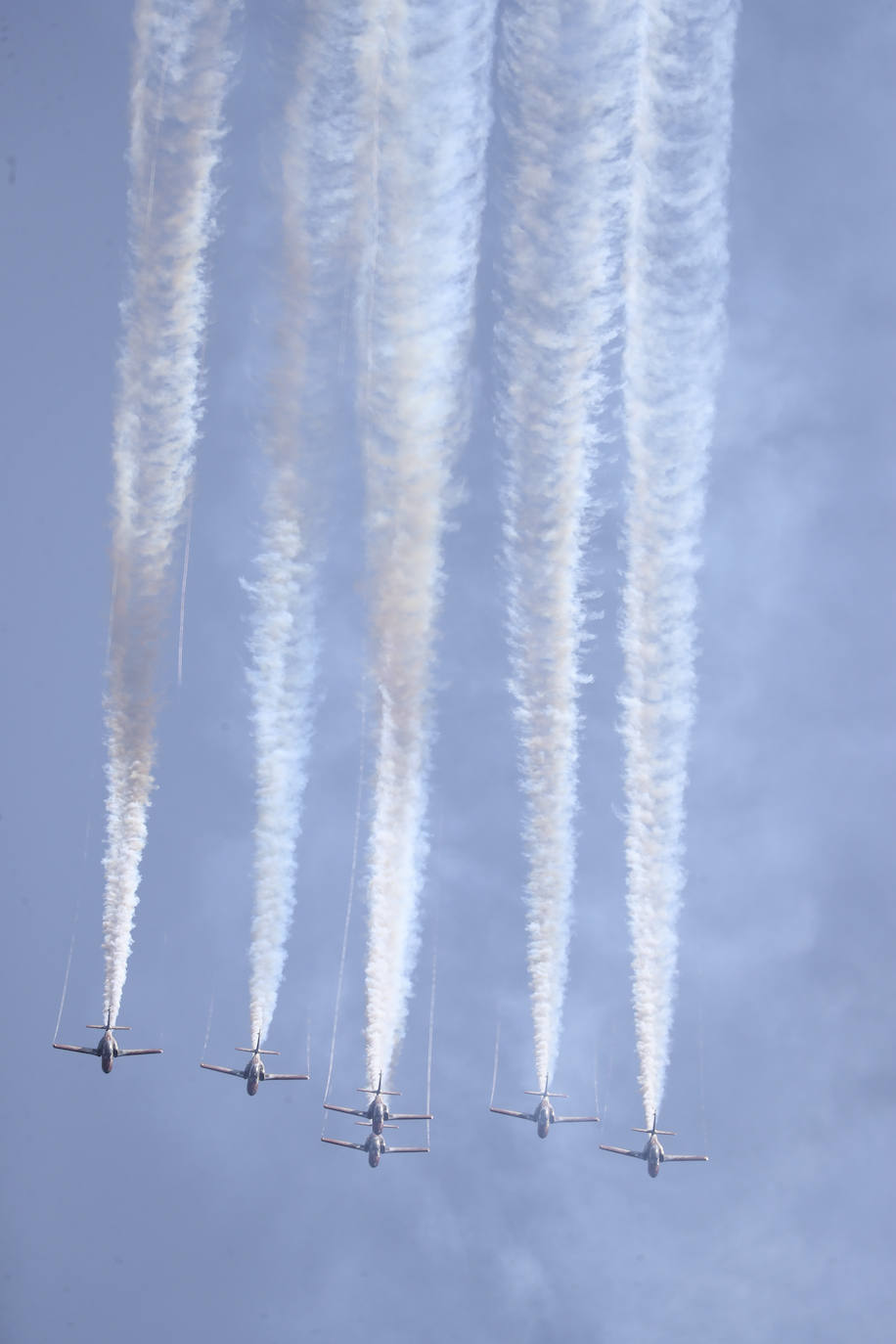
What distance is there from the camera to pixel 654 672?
3100 centimetres

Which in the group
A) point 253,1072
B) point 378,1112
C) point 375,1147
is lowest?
point 375,1147

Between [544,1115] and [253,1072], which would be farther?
[544,1115]

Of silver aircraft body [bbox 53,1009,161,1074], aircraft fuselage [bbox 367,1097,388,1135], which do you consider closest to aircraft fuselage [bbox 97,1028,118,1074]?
silver aircraft body [bbox 53,1009,161,1074]

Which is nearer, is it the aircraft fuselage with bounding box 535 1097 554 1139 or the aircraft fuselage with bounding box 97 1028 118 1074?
the aircraft fuselage with bounding box 97 1028 118 1074

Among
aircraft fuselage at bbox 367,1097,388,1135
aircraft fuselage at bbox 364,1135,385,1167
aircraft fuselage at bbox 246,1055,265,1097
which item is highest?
aircraft fuselage at bbox 246,1055,265,1097

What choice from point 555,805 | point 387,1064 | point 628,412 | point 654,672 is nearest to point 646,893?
point 555,805

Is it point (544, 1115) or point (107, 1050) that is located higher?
point (107, 1050)

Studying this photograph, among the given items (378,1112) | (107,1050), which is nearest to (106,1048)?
(107,1050)

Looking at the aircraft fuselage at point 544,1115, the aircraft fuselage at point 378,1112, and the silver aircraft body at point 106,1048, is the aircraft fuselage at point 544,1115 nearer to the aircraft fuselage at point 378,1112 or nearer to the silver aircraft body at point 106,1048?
the aircraft fuselage at point 378,1112

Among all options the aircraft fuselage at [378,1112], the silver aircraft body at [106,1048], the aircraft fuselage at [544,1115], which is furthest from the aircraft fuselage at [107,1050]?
the aircraft fuselage at [544,1115]

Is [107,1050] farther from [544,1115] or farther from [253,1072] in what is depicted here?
[544,1115]

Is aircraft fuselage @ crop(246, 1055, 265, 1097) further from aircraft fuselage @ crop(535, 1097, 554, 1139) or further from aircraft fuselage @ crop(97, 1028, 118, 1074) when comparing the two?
aircraft fuselage @ crop(535, 1097, 554, 1139)

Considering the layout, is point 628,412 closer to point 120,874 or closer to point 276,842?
point 276,842

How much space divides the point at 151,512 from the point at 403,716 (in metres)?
7.79
